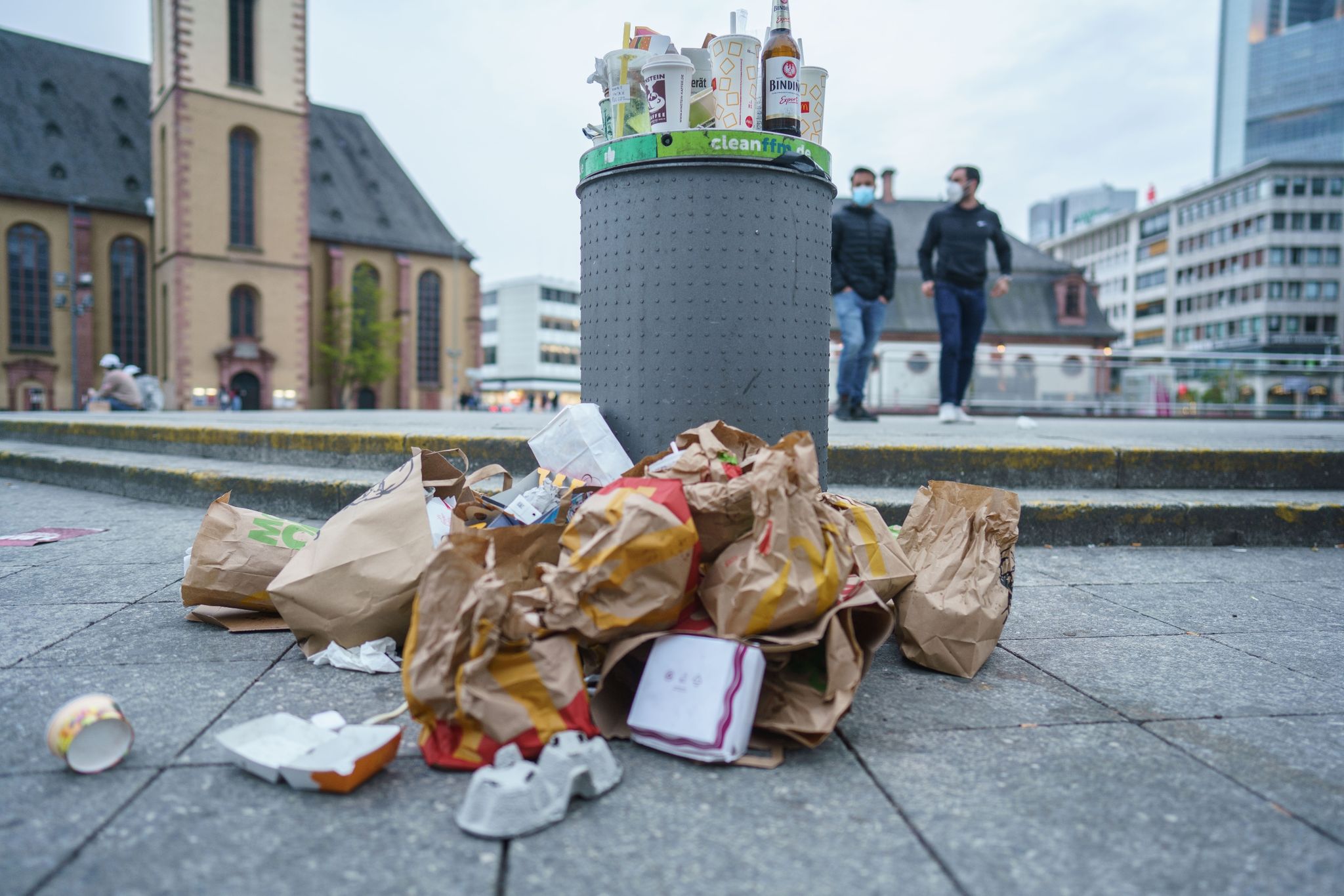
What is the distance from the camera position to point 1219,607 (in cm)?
290

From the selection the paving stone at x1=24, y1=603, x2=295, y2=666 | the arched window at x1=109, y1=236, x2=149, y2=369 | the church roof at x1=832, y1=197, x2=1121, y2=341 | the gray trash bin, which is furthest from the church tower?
the gray trash bin

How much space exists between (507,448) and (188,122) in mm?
33560

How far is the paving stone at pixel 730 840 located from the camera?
3.95ft

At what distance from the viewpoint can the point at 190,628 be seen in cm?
246

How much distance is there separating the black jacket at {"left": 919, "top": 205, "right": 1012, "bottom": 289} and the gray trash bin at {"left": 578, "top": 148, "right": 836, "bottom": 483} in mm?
4556

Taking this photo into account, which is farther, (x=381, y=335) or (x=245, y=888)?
(x=381, y=335)

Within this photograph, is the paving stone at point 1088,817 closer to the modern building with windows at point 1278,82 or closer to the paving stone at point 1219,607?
the paving stone at point 1219,607

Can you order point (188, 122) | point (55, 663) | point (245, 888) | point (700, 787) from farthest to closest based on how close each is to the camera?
point (188, 122)
point (55, 663)
point (700, 787)
point (245, 888)

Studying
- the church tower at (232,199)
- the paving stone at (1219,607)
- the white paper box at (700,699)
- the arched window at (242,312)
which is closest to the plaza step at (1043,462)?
the paving stone at (1219,607)

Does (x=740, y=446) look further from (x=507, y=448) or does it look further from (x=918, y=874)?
(x=507, y=448)

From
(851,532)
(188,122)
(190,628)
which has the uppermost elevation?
(188,122)

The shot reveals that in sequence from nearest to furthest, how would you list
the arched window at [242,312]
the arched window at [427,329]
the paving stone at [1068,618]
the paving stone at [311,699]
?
1. the paving stone at [311,699]
2. the paving stone at [1068,618]
3. the arched window at [242,312]
4. the arched window at [427,329]

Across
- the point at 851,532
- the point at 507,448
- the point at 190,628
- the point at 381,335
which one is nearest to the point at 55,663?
the point at 190,628

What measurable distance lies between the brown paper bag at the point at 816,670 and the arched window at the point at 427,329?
144ft
